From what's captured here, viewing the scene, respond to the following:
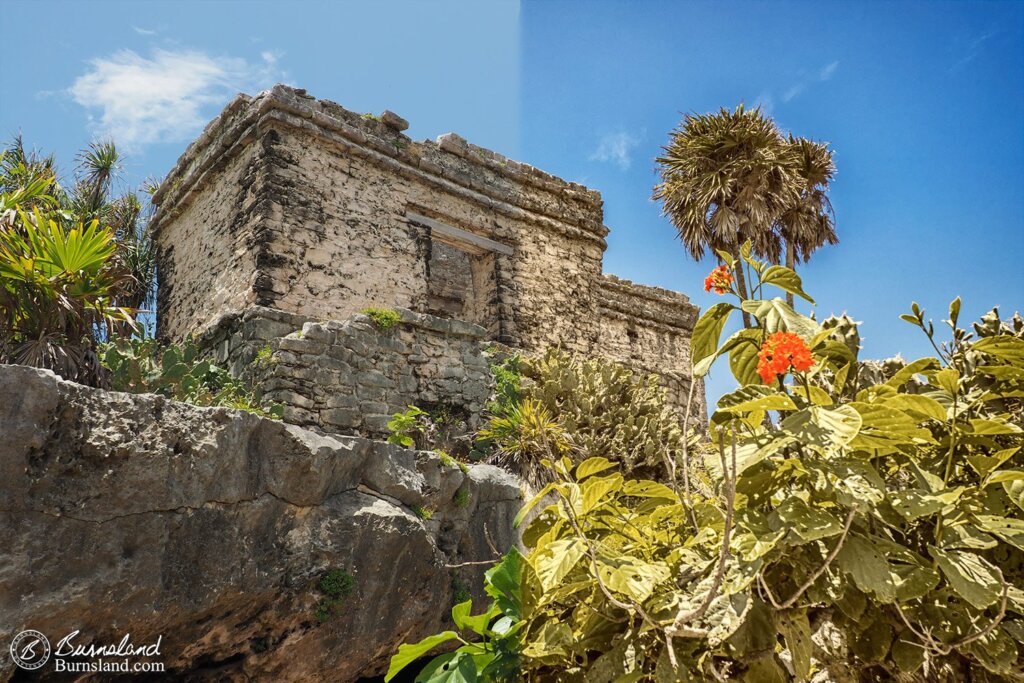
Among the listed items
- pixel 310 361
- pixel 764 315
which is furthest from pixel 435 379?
pixel 764 315

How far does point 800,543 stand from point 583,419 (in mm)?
6591

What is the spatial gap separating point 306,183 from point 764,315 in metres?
7.17

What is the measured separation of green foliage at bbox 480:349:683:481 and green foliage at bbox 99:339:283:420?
221cm

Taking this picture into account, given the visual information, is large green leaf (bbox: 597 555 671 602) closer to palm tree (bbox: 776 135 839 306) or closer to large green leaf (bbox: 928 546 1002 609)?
large green leaf (bbox: 928 546 1002 609)

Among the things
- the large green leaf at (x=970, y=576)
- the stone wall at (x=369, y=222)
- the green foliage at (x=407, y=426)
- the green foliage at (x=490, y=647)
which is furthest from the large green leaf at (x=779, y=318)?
the stone wall at (x=369, y=222)

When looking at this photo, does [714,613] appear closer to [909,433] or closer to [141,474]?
[909,433]

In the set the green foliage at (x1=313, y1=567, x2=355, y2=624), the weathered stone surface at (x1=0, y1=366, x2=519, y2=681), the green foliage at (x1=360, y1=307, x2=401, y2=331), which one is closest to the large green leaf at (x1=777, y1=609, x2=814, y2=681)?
the weathered stone surface at (x1=0, y1=366, x2=519, y2=681)

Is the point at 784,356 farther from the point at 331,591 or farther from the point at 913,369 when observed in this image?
the point at 331,591

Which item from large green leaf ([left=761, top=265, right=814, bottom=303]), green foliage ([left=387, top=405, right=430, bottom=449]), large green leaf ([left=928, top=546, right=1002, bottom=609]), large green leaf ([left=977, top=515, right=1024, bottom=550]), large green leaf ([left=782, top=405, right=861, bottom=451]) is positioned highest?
green foliage ([left=387, top=405, right=430, bottom=449])

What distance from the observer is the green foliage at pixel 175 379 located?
19.7 ft

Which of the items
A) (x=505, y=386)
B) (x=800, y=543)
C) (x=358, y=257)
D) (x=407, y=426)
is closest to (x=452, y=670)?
(x=800, y=543)

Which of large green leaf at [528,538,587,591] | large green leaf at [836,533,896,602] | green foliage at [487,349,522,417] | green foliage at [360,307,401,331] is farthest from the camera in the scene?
green foliage at [487,349,522,417]

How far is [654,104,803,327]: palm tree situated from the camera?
1256cm

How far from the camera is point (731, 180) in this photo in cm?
1248
